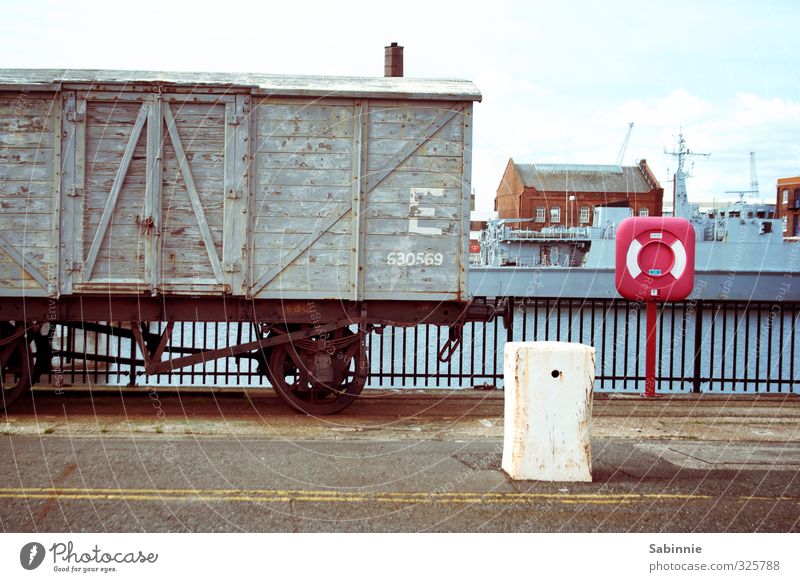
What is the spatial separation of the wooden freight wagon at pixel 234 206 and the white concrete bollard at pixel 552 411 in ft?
11.1

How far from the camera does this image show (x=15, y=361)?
9867mm

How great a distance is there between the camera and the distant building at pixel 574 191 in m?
74.0

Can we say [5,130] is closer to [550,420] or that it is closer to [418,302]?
[418,302]

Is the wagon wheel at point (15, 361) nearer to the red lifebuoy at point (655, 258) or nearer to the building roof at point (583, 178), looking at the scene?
the red lifebuoy at point (655, 258)

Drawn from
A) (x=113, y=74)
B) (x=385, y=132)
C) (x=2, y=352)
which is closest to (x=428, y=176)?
(x=385, y=132)

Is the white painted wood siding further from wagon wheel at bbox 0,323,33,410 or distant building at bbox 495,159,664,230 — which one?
distant building at bbox 495,159,664,230

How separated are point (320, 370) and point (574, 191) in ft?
221

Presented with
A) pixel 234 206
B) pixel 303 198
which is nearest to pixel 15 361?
pixel 234 206

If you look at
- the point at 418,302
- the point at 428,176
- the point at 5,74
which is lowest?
the point at 418,302

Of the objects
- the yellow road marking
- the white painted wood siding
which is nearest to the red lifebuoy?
the yellow road marking

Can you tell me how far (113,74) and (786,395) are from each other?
1059 centimetres

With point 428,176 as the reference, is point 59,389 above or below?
below

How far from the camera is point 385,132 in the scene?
31.4 feet

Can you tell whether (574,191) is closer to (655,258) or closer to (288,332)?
(655,258)
